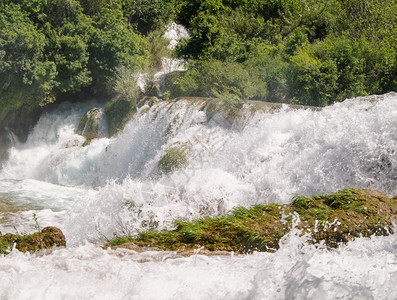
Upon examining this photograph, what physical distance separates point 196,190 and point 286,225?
2.89 meters

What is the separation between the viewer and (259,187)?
789 centimetres

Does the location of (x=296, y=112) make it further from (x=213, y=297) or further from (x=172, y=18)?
(x=172, y=18)

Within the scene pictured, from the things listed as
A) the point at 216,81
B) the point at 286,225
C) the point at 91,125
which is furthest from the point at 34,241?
the point at 91,125

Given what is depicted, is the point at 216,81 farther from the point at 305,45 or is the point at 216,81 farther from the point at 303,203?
the point at 303,203

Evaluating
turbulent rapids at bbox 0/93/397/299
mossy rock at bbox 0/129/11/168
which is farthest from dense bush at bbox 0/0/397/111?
turbulent rapids at bbox 0/93/397/299

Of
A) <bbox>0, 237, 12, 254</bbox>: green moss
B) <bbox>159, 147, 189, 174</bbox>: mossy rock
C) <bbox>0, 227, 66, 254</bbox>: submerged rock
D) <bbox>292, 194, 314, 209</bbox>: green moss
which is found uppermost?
<bbox>0, 237, 12, 254</bbox>: green moss

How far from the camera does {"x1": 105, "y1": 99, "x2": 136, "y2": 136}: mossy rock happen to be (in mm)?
15977

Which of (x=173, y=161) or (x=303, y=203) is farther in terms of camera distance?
(x=173, y=161)

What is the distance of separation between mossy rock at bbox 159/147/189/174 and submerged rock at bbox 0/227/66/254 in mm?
5250

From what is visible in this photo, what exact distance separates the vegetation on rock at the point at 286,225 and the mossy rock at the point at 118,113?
10885mm

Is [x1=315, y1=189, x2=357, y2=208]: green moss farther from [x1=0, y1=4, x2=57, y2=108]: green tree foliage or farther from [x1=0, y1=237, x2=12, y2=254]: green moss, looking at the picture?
[x1=0, y1=4, x2=57, y2=108]: green tree foliage

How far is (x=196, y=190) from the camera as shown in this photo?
7547 mm

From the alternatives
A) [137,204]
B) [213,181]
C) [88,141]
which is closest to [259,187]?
[213,181]

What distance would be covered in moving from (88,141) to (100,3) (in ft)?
24.4
